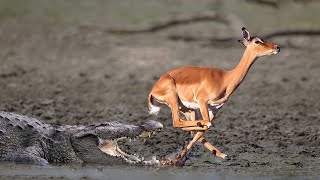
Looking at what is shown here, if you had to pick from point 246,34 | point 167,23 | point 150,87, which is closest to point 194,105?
point 246,34

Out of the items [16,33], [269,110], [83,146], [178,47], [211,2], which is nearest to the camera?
[83,146]

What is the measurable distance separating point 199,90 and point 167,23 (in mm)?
8585

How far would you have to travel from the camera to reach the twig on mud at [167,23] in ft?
52.6

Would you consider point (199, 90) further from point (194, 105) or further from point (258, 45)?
point (258, 45)

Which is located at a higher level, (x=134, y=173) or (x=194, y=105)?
(x=194, y=105)

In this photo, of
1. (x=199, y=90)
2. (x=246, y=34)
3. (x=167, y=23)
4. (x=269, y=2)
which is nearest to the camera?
(x=199, y=90)

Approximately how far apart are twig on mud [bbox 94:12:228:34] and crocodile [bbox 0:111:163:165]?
23.9ft

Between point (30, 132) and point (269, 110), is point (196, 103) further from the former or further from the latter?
point (269, 110)

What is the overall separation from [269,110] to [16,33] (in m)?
6.48

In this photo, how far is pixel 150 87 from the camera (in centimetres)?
1262

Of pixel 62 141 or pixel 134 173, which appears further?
pixel 62 141

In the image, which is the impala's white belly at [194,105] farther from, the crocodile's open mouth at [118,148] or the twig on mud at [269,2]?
the twig on mud at [269,2]

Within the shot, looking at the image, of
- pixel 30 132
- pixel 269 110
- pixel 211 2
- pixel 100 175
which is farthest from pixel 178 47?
pixel 100 175

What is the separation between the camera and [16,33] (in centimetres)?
1655
